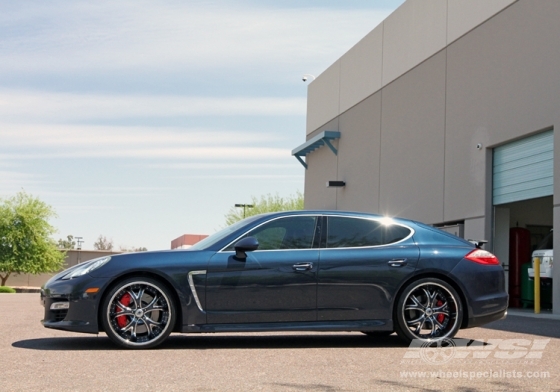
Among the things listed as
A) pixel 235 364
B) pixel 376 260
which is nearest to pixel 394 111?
pixel 376 260

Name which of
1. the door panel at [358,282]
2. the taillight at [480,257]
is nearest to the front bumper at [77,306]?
the door panel at [358,282]

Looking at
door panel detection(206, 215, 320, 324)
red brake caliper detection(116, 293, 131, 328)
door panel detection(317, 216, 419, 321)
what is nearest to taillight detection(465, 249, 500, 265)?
door panel detection(317, 216, 419, 321)

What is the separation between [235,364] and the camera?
6.72m

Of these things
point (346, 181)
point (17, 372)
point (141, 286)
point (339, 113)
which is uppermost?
point (339, 113)

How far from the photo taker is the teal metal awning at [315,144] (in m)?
33.9

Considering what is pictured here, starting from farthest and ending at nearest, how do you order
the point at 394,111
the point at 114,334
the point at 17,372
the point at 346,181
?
the point at 346,181 < the point at 394,111 < the point at 114,334 < the point at 17,372

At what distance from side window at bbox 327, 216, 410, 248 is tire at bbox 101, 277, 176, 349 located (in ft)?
5.81

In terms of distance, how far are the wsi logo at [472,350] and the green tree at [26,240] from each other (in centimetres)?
6394

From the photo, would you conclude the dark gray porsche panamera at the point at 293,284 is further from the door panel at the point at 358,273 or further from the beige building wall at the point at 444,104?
the beige building wall at the point at 444,104

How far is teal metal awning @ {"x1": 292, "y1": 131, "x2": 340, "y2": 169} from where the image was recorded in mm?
33906

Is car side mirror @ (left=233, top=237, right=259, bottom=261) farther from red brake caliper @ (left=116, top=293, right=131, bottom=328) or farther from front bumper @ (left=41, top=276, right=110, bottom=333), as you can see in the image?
front bumper @ (left=41, top=276, right=110, bottom=333)

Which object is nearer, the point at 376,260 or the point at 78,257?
the point at 376,260

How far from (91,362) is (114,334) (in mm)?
1037

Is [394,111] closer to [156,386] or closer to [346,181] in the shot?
[346,181]
